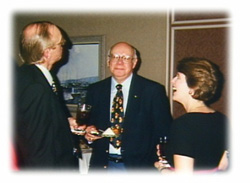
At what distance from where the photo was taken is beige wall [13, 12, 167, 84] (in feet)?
10.0

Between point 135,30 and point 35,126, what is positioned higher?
point 135,30

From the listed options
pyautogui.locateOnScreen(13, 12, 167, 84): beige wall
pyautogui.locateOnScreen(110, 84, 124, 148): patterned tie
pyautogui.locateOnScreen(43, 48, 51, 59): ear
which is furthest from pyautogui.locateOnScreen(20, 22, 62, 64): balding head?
pyautogui.locateOnScreen(13, 12, 167, 84): beige wall

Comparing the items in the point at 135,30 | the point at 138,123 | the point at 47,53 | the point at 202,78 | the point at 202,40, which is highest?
the point at 135,30

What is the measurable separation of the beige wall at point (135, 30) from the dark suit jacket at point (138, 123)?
66 centimetres

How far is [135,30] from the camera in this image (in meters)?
3.17

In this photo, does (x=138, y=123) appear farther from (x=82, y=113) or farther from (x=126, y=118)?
(x=82, y=113)

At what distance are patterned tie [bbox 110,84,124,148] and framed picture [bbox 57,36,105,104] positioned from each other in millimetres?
931

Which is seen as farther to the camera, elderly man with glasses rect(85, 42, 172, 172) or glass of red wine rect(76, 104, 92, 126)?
elderly man with glasses rect(85, 42, 172, 172)

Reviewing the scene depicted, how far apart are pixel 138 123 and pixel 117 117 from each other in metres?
0.16

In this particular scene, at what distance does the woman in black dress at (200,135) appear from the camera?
1.44 meters

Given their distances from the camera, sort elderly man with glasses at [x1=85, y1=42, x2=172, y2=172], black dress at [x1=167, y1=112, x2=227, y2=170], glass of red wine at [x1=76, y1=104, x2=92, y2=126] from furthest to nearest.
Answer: elderly man with glasses at [x1=85, y1=42, x2=172, y2=172] → glass of red wine at [x1=76, y1=104, x2=92, y2=126] → black dress at [x1=167, y1=112, x2=227, y2=170]

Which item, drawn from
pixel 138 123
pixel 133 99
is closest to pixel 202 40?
pixel 133 99

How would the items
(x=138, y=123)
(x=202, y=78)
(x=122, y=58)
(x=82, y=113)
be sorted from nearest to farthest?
(x=202, y=78)
(x=82, y=113)
(x=138, y=123)
(x=122, y=58)

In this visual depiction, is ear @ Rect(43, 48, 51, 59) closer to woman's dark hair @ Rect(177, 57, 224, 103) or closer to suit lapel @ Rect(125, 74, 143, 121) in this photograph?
woman's dark hair @ Rect(177, 57, 224, 103)
